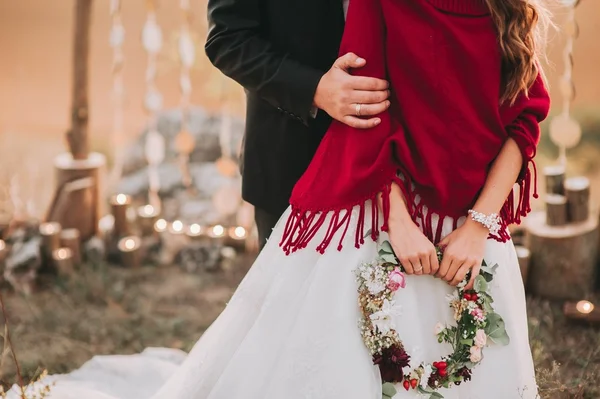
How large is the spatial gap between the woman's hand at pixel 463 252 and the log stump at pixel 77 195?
281cm

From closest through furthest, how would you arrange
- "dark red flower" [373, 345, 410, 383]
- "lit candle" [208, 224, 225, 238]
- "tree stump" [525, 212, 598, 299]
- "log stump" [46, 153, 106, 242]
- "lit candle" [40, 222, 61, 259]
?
"dark red flower" [373, 345, 410, 383] → "tree stump" [525, 212, 598, 299] → "lit candle" [40, 222, 61, 259] → "log stump" [46, 153, 106, 242] → "lit candle" [208, 224, 225, 238]

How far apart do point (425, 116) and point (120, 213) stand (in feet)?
9.14

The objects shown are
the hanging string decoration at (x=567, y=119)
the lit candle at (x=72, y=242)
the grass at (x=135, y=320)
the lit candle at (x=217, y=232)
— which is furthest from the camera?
the lit candle at (x=217, y=232)

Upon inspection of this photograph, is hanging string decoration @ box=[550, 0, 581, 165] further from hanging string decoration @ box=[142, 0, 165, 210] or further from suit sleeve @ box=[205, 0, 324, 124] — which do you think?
suit sleeve @ box=[205, 0, 324, 124]

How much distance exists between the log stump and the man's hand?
105 inches

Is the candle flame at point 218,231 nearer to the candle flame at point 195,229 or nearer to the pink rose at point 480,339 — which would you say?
the candle flame at point 195,229

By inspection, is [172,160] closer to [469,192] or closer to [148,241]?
[148,241]

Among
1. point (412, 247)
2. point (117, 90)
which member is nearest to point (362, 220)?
point (412, 247)

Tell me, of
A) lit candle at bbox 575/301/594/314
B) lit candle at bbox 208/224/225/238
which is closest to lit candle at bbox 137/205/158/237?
lit candle at bbox 208/224/225/238

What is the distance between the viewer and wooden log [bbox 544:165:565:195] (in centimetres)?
347

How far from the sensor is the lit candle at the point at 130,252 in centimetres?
393

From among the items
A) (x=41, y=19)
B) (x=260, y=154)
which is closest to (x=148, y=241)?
(x=41, y=19)

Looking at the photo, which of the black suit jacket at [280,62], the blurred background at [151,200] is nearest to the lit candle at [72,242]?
the blurred background at [151,200]

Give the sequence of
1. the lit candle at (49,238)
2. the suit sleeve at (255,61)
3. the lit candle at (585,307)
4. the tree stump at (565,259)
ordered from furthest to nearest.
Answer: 1. the lit candle at (49,238)
2. the tree stump at (565,259)
3. the lit candle at (585,307)
4. the suit sleeve at (255,61)
